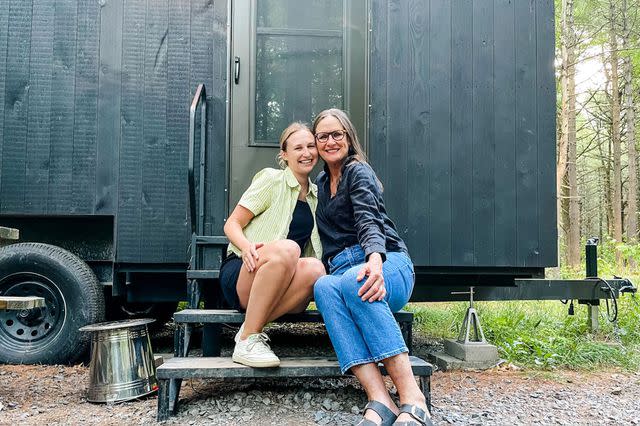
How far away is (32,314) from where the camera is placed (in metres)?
3.20

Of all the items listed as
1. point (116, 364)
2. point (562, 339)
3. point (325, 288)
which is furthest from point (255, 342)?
point (562, 339)

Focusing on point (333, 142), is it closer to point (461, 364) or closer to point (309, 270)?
point (309, 270)

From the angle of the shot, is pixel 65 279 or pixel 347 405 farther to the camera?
pixel 65 279

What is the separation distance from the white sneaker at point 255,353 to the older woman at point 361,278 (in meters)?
0.28

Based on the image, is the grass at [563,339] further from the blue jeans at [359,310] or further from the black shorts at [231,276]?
the black shorts at [231,276]

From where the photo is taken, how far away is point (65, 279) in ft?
10.3

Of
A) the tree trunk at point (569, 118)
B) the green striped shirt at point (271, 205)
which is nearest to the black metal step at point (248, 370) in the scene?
the green striped shirt at point (271, 205)

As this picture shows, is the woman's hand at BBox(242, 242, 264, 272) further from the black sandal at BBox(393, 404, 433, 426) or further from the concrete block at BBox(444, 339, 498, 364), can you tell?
the concrete block at BBox(444, 339, 498, 364)

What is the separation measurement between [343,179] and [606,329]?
121 inches

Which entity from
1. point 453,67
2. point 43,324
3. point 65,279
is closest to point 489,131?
point 453,67

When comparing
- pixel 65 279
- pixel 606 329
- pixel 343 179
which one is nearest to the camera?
pixel 343 179

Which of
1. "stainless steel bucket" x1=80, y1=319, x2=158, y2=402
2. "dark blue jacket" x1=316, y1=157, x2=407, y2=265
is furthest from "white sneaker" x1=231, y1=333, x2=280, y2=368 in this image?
"stainless steel bucket" x1=80, y1=319, x2=158, y2=402

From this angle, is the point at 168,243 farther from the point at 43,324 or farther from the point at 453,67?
the point at 453,67

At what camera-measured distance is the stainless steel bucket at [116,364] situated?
2520 millimetres
